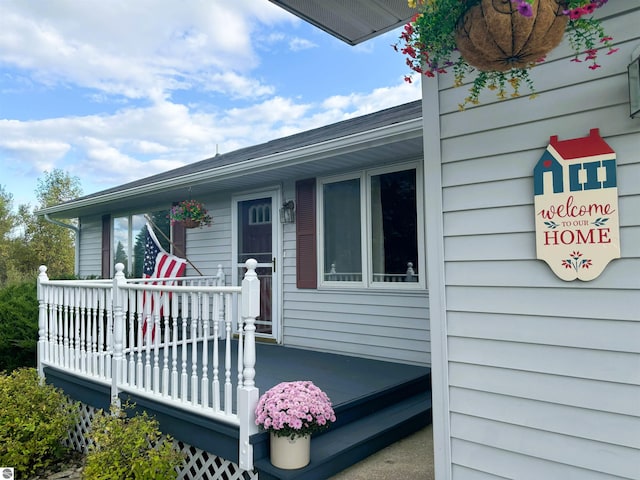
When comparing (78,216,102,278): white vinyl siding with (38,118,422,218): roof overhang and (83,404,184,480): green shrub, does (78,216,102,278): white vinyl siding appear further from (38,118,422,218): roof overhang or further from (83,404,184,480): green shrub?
(83,404,184,480): green shrub

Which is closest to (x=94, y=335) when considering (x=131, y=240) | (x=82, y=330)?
(x=82, y=330)

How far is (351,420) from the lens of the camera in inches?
123

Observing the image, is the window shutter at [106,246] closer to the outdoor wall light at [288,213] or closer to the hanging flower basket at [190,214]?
the hanging flower basket at [190,214]

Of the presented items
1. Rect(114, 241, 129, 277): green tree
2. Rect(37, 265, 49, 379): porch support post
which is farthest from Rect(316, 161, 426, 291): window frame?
Rect(114, 241, 129, 277): green tree

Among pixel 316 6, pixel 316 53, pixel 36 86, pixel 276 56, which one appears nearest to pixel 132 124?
pixel 36 86

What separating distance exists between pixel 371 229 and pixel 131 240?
16.5 ft

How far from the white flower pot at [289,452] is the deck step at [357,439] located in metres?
0.03

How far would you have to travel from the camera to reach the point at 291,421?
2361 mm

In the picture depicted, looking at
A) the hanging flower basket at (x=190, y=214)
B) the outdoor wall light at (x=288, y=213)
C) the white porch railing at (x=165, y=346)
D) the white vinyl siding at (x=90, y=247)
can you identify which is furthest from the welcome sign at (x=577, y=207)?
the white vinyl siding at (x=90, y=247)

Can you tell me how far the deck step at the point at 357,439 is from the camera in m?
2.49

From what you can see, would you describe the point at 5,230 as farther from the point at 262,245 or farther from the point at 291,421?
the point at 291,421

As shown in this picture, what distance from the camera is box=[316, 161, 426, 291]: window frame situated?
4.23 meters

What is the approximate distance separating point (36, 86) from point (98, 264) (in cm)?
1234

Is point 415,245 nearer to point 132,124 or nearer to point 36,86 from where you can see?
point 36,86
